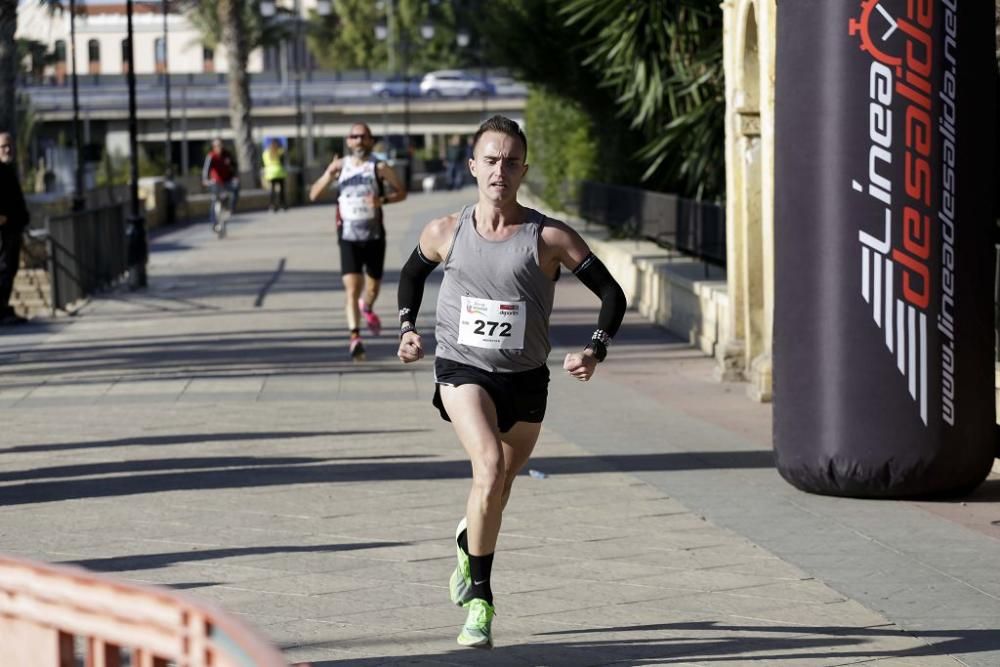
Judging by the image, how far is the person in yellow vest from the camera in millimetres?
41344

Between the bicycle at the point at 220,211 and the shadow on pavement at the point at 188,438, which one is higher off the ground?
the shadow on pavement at the point at 188,438

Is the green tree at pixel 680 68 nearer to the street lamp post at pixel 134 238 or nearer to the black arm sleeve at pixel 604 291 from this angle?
the street lamp post at pixel 134 238

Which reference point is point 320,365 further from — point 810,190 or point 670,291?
point 810,190

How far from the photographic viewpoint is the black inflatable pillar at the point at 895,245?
27.3 feet

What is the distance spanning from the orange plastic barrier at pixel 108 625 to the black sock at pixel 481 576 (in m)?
2.61

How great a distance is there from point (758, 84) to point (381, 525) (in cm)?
604

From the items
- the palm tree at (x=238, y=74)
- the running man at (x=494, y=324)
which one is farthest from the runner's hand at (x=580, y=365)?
the palm tree at (x=238, y=74)

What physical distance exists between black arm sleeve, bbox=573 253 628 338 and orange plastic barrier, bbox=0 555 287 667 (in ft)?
10.4

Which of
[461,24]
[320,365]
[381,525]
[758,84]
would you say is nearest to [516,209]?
[381,525]

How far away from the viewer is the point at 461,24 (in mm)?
95625

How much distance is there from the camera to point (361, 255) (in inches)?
577

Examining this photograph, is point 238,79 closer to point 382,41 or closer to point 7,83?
point 7,83

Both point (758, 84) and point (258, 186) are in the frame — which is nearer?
point (758, 84)

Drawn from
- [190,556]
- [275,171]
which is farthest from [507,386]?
[275,171]
